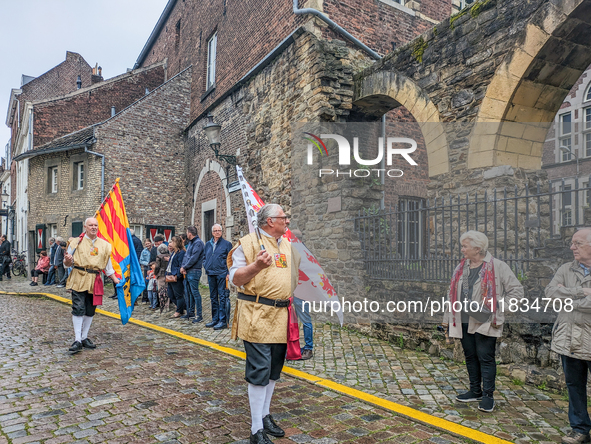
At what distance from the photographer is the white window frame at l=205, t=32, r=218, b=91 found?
17.1 m

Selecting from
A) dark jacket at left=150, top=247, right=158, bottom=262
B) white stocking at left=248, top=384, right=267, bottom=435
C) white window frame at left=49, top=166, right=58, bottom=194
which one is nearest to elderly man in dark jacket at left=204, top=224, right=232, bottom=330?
dark jacket at left=150, top=247, right=158, bottom=262

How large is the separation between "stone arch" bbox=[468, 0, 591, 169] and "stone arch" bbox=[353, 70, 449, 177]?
1.98 feet

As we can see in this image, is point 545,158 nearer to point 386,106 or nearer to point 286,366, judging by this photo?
point 386,106

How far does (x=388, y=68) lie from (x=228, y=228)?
733 cm

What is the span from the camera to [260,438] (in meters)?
3.35

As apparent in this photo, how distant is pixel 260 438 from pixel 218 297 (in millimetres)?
5223

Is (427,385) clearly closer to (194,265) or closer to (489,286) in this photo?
(489,286)

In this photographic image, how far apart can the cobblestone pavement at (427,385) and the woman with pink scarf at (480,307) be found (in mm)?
238

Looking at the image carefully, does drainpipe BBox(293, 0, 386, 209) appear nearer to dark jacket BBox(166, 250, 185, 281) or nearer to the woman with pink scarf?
dark jacket BBox(166, 250, 185, 281)

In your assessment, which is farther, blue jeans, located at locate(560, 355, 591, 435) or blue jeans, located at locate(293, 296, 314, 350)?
blue jeans, located at locate(293, 296, 314, 350)

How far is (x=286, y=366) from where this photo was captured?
5.66 metres

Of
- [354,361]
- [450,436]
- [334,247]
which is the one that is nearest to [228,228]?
[334,247]

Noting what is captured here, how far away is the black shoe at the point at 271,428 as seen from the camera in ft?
11.6

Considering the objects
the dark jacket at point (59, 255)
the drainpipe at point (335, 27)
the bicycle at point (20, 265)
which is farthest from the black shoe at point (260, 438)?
the bicycle at point (20, 265)
